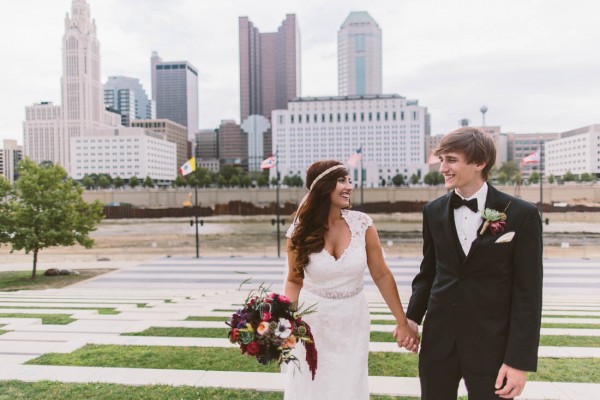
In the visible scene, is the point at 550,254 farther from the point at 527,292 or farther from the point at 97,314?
the point at 527,292

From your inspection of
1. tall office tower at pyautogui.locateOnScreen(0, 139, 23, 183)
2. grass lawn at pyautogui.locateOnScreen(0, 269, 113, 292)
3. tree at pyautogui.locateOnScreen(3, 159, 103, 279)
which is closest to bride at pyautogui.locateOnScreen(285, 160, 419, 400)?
grass lawn at pyautogui.locateOnScreen(0, 269, 113, 292)

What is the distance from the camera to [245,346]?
122 inches

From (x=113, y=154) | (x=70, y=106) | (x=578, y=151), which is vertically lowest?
(x=578, y=151)

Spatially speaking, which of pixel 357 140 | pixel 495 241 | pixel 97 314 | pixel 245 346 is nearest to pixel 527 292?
pixel 495 241

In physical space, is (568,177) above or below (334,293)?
above

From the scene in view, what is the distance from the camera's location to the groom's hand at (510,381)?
274cm

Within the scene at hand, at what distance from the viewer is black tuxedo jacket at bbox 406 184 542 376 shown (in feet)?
9.08

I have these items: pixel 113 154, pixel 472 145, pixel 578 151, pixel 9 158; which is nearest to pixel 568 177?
pixel 578 151

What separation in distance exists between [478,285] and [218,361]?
3.47 meters

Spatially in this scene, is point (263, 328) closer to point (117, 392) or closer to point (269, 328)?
point (269, 328)

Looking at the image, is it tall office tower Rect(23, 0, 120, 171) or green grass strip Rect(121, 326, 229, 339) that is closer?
green grass strip Rect(121, 326, 229, 339)

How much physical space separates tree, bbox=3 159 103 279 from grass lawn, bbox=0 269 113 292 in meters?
0.64

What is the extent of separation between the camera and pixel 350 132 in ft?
504

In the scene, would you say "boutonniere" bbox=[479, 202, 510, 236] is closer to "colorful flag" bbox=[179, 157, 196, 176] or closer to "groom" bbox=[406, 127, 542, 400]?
"groom" bbox=[406, 127, 542, 400]
